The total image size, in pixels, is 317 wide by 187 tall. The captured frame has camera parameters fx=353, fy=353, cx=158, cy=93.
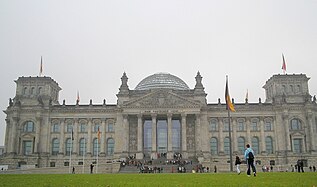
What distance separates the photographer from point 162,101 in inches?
3371

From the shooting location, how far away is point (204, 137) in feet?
284

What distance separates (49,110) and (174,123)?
3226 centimetres

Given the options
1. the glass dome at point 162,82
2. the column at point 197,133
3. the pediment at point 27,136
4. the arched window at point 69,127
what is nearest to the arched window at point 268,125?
the column at point 197,133

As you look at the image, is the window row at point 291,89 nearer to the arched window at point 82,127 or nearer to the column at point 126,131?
the column at point 126,131

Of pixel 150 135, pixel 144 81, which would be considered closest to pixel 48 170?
pixel 150 135

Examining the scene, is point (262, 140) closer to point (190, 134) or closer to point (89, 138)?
point (190, 134)

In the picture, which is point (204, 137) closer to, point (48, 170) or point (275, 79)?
point (275, 79)

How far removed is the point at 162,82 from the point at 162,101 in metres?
16.7

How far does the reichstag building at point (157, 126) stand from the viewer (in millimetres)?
85312

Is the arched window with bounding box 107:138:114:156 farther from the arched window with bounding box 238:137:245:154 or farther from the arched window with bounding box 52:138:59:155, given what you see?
the arched window with bounding box 238:137:245:154

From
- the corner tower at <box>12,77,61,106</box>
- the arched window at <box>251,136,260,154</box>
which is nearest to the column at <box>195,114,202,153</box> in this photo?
the arched window at <box>251,136,260,154</box>

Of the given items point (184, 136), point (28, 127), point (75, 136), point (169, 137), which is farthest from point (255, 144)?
point (28, 127)

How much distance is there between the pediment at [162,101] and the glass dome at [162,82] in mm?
13706

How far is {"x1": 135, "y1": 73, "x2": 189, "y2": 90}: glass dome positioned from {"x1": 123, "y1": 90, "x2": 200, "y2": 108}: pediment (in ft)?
45.0
